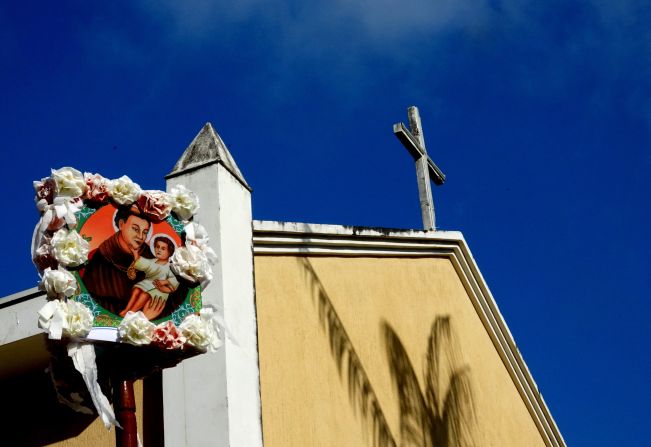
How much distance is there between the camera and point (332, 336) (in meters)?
7.67

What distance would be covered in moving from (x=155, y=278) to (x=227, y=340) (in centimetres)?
148

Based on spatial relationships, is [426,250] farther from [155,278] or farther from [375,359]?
[155,278]

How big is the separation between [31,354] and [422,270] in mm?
4044

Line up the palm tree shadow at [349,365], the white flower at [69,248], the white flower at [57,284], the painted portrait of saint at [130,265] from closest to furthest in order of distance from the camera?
1. the white flower at [57,284]
2. the white flower at [69,248]
3. the painted portrait of saint at [130,265]
4. the palm tree shadow at [349,365]

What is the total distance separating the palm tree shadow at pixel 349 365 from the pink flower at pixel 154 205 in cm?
259

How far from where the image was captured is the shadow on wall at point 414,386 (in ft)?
25.3

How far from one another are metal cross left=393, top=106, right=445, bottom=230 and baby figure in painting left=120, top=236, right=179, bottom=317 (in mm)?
5236

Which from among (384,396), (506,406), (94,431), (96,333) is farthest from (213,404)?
(506,406)

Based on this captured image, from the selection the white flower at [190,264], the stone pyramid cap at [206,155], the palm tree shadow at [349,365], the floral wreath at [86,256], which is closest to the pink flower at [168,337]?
the floral wreath at [86,256]

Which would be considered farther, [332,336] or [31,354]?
[332,336]

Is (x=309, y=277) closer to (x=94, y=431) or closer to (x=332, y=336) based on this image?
(x=332, y=336)

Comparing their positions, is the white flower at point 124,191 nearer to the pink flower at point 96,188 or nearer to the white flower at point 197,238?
the pink flower at point 96,188

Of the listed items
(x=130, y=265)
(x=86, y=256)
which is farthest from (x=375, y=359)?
(x=86, y=256)

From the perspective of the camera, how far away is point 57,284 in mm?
4578
